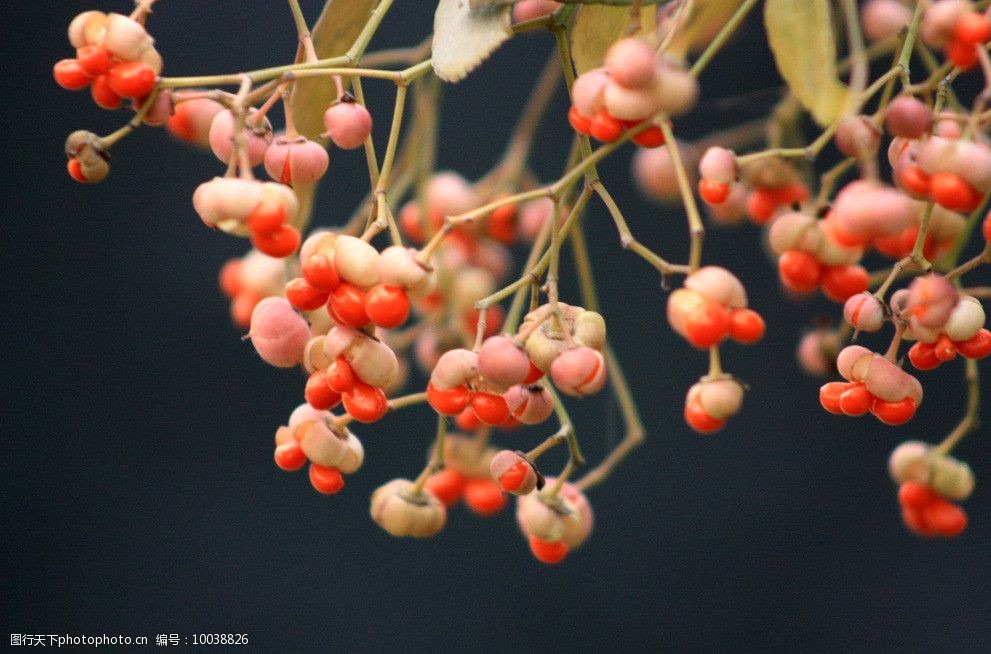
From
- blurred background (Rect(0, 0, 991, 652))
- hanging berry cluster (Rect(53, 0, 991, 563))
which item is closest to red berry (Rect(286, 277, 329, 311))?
hanging berry cluster (Rect(53, 0, 991, 563))

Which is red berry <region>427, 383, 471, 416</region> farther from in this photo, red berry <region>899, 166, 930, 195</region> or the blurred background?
the blurred background

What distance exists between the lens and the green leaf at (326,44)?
403 mm

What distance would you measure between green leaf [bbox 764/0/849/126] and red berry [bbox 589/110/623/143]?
6cm

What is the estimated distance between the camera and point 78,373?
1093 mm

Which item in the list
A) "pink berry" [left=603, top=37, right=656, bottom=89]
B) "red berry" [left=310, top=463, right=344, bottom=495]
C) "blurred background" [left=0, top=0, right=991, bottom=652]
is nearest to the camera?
"pink berry" [left=603, top=37, right=656, bottom=89]

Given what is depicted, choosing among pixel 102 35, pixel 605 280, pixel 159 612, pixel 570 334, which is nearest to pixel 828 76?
pixel 570 334

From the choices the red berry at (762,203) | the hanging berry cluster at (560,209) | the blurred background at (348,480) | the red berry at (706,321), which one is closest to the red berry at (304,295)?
the hanging berry cluster at (560,209)

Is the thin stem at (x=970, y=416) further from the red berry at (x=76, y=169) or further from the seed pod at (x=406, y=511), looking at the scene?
the red berry at (x=76, y=169)

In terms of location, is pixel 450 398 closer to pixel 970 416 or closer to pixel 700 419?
pixel 700 419

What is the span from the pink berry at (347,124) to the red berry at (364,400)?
2.8 inches

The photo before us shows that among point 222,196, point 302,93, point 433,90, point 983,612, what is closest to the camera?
point 222,196

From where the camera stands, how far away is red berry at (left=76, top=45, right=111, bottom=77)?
333 mm

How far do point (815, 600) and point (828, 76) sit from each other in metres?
0.82

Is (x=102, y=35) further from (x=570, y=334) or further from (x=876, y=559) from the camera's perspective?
(x=876, y=559)
